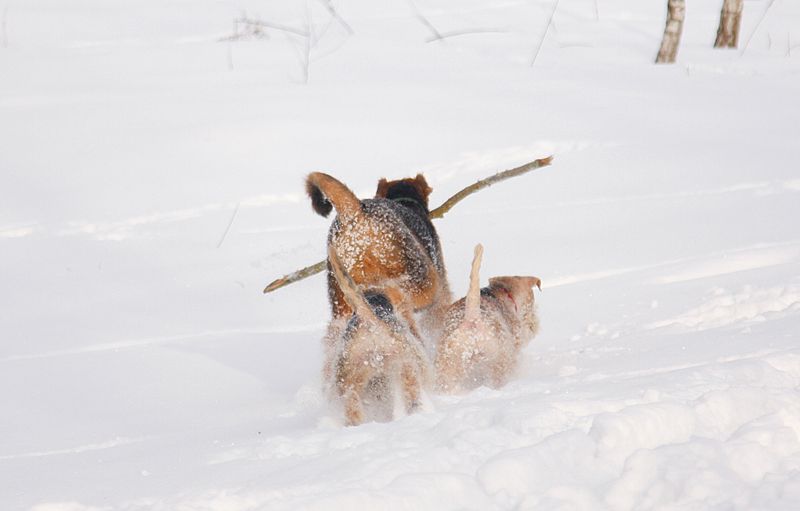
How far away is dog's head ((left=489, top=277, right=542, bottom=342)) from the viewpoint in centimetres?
391

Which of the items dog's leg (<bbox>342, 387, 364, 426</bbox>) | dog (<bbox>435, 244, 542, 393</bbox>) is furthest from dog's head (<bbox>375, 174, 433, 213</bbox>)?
dog's leg (<bbox>342, 387, 364, 426</bbox>)

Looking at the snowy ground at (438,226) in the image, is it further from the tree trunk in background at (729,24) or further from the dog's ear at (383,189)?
the dog's ear at (383,189)

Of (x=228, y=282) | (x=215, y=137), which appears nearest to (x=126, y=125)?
(x=215, y=137)

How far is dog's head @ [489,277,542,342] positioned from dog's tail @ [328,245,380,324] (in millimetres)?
723

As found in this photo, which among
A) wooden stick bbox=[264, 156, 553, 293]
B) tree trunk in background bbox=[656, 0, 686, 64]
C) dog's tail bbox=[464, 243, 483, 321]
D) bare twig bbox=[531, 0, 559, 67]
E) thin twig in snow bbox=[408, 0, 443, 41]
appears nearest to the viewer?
dog's tail bbox=[464, 243, 483, 321]

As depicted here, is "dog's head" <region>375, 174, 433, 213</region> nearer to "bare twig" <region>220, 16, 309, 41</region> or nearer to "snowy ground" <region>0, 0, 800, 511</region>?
"snowy ground" <region>0, 0, 800, 511</region>

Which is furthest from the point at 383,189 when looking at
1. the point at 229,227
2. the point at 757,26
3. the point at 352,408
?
the point at 757,26

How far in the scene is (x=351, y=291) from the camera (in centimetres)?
326

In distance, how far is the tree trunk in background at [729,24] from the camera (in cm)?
930

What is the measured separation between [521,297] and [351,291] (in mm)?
940

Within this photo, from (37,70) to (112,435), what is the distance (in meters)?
5.94

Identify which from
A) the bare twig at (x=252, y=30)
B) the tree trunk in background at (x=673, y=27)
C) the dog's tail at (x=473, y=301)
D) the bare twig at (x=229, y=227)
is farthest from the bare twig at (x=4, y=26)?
the dog's tail at (x=473, y=301)

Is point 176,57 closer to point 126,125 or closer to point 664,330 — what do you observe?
point 126,125

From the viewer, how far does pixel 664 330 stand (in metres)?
4.09
